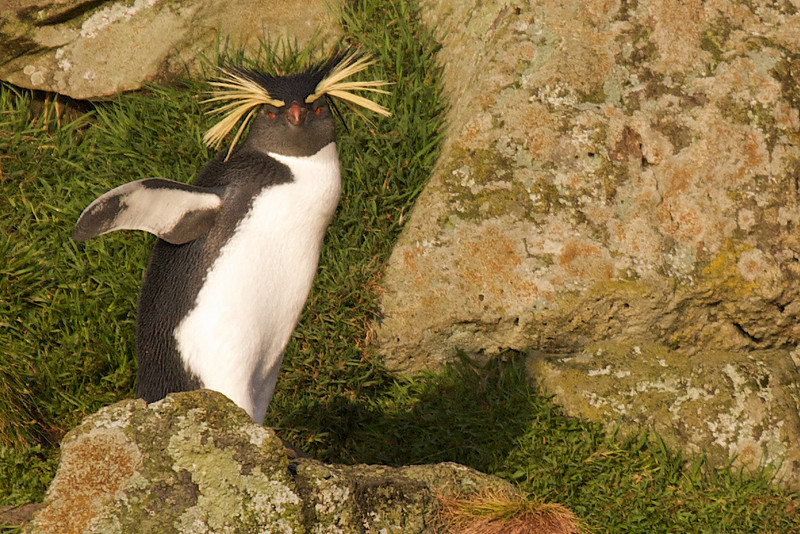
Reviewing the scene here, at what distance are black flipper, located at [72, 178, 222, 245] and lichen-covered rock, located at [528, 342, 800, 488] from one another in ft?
5.49

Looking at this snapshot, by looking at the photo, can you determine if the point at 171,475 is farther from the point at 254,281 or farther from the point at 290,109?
the point at 290,109

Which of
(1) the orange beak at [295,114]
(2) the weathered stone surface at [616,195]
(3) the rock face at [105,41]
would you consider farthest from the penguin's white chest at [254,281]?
(3) the rock face at [105,41]

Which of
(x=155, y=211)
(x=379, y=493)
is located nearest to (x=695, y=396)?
(x=379, y=493)

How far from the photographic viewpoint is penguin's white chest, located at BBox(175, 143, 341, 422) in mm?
3395

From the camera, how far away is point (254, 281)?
11.2 feet

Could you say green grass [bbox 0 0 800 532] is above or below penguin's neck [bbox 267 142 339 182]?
below

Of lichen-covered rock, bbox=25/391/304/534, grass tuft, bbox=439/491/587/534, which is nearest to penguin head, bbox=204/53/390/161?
lichen-covered rock, bbox=25/391/304/534

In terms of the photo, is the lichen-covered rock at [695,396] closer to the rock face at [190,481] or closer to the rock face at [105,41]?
the rock face at [190,481]

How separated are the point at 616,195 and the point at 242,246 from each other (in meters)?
1.78

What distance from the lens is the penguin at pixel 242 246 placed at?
11.1 ft

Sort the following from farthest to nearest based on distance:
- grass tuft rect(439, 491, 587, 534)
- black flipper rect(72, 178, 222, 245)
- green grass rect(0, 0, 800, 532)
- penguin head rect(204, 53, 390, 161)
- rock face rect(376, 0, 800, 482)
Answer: rock face rect(376, 0, 800, 482), green grass rect(0, 0, 800, 532), penguin head rect(204, 53, 390, 161), black flipper rect(72, 178, 222, 245), grass tuft rect(439, 491, 587, 534)

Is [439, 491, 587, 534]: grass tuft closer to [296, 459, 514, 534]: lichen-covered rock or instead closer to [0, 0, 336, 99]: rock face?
[296, 459, 514, 534]: lichen-covered rock

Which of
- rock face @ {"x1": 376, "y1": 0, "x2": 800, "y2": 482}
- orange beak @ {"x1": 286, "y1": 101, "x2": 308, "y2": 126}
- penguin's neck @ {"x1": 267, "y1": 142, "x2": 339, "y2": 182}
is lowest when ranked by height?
rock face @ {"x1": 376, "y1": 0, "x2": 800, "y2": 482}

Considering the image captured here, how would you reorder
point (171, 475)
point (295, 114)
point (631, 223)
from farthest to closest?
point (631, 223), point (295, 114), point (171, 475)
